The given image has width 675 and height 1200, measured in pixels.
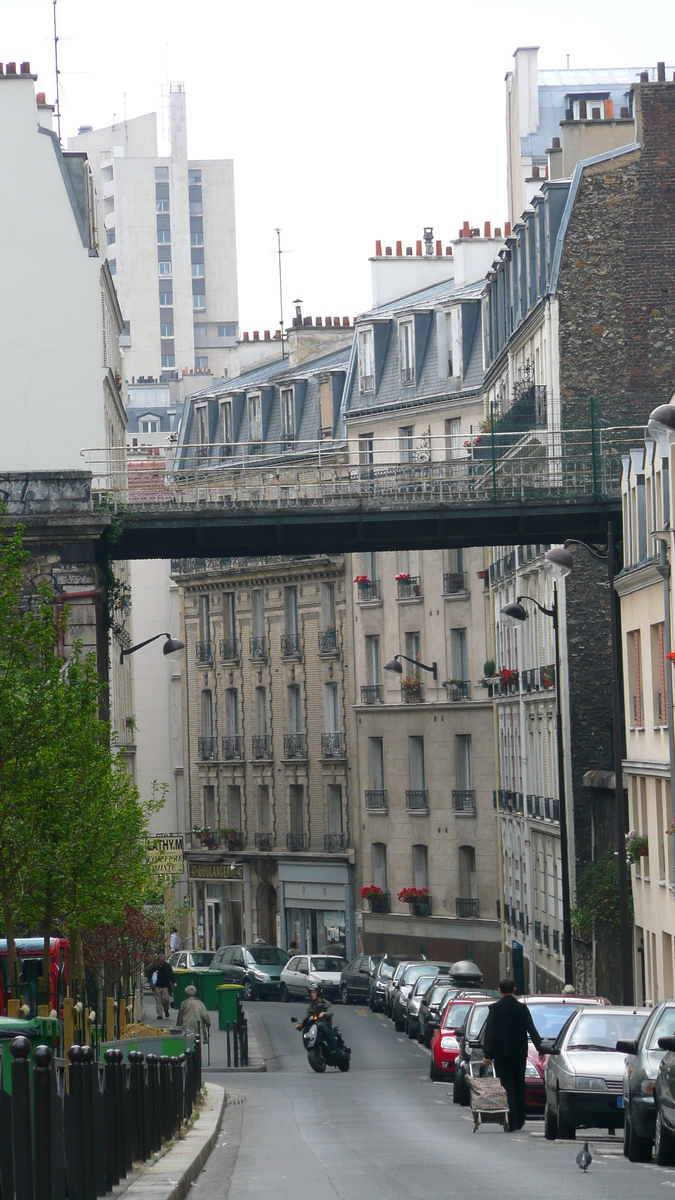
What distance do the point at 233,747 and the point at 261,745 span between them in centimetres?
231

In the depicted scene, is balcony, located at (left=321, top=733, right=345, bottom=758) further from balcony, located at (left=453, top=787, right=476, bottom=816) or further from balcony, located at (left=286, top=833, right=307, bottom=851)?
balcony, located at (left=453, top=787, right=476, bottom=816)

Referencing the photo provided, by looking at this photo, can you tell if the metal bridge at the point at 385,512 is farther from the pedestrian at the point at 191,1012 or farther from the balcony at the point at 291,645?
the balcony at the point at 291,645

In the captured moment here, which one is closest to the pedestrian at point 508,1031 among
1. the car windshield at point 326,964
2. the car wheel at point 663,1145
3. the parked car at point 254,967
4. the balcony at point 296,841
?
the car wheel at point 663,1145

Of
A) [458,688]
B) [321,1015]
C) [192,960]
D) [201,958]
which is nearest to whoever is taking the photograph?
[321,1015]

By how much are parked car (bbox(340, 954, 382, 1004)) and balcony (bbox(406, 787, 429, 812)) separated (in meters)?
11.0

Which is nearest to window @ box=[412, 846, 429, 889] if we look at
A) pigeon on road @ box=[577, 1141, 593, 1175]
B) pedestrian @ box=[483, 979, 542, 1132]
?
pedestrian @ box=[483, 979, 542, 1132]

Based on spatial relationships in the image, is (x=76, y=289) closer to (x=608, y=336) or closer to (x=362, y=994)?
(x=608, y=336)

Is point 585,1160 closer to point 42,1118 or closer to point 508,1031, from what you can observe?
point 508,1031

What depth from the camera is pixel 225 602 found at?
77.5 meters

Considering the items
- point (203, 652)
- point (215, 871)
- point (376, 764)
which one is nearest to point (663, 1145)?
point (376, 764)

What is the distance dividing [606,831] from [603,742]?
2431mm

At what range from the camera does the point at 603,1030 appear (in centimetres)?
1895

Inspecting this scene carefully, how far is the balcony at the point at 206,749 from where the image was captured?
256 feet

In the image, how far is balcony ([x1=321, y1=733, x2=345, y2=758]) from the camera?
70250 millimetres
